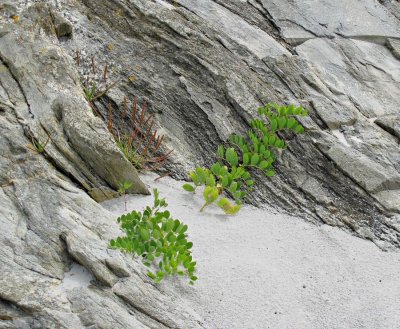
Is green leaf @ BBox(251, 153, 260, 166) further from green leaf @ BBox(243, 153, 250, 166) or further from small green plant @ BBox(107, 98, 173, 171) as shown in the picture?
small green plant @ BBox(107, 98, 173, 171)

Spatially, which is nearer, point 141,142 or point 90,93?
point 141,142

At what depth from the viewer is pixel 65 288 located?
4.11 m

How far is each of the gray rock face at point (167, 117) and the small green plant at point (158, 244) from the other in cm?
17

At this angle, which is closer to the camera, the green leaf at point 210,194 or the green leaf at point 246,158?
the green leaf at point 210,194

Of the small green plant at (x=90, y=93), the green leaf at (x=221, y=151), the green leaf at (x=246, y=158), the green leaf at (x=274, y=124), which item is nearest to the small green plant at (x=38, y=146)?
the small green plant at (x=90, y=93)

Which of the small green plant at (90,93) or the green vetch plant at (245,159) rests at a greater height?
the green vetch plant at (245,159)

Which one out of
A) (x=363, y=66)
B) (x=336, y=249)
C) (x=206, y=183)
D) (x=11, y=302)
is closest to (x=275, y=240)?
(x=336, y=249)

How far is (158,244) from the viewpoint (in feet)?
15.9

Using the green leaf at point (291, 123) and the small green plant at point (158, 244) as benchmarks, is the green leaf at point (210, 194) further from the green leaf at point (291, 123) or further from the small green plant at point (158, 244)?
the green leaf at point (291, 123)

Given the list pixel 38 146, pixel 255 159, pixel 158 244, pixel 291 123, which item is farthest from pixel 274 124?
pixel 38 146

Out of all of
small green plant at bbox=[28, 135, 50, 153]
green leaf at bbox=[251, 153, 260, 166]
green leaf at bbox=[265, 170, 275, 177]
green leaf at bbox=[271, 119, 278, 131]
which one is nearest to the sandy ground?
green leaf at bbox=[265, 170, 275, 177]

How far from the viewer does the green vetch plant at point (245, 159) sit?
19.7 feet

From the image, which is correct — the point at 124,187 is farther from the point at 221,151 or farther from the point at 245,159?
the point at 245,159

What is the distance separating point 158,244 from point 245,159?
1.87 meters
